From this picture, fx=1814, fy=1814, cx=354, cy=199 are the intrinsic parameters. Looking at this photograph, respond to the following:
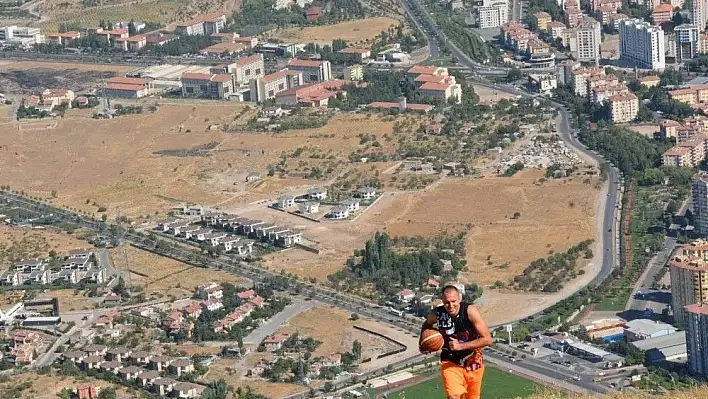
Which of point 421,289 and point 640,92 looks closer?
point 421,289

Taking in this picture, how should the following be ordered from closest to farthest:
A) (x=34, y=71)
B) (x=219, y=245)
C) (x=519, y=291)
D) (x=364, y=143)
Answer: (x=519, y=291) < (x=219, y=245) < (x=364, y=143) < (x=34, y=71)

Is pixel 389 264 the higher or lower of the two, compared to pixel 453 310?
lower

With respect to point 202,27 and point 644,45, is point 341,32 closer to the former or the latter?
point 202,27

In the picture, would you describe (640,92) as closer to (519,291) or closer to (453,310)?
(519,291)

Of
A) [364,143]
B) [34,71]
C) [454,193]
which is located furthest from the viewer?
[34,71]

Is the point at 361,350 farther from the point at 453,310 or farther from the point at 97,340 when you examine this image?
the point at 453,310

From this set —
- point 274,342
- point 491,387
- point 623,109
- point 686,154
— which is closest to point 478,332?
point 491,387

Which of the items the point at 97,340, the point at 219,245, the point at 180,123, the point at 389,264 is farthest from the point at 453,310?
the point at 180,123
